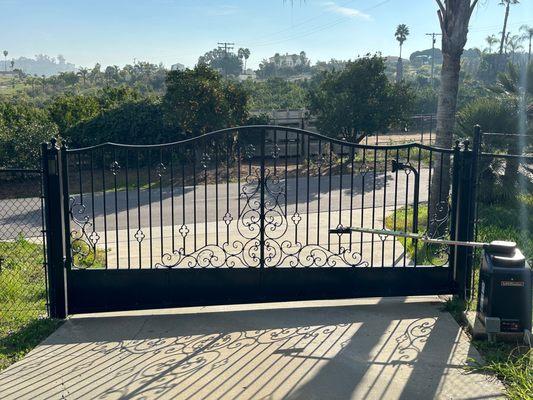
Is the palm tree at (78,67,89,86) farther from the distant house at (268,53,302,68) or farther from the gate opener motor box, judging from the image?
A: the gate opener motor box

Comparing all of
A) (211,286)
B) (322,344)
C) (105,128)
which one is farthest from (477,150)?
(105,128)

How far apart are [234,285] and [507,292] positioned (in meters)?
2.64

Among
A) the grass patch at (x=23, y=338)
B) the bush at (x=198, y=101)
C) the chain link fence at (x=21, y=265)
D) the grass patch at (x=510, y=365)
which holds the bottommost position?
the chain link fence at (x=21, y=265)

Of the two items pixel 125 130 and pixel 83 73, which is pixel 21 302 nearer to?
pixel 125 130

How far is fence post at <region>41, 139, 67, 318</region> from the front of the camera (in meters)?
5.42

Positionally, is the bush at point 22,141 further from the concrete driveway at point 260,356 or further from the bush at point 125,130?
the concrete driveway at point 260,356

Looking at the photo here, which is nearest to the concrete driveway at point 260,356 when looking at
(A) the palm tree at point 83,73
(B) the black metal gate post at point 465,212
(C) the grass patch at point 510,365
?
(C) the grass patch at point 510,365

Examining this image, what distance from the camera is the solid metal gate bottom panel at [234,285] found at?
5723mm

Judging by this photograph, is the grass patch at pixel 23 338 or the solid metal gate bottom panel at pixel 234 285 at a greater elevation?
the solid metal gate bottom panel at pixel 234 285

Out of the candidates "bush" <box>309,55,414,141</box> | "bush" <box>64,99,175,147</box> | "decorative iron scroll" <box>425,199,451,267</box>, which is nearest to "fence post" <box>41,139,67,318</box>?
"decorative iron scroll" <box>425,199,451,267</box>

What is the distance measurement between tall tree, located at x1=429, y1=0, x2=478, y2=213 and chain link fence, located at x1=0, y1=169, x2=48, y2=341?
5.60 meters

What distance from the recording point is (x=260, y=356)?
487 centimetres

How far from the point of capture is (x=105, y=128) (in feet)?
68.3

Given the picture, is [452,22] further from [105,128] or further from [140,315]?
A: [105,128]
